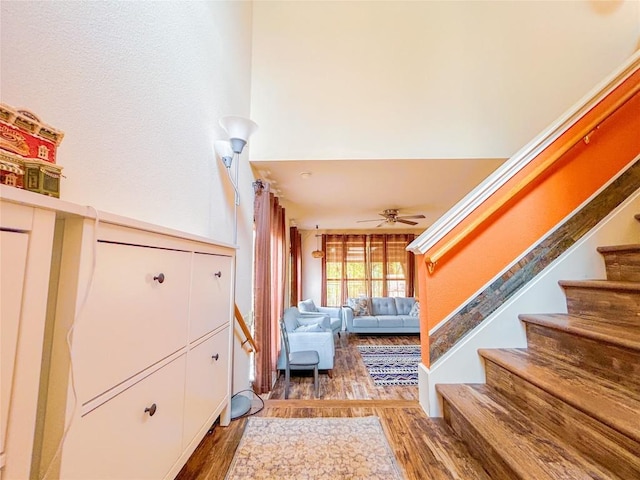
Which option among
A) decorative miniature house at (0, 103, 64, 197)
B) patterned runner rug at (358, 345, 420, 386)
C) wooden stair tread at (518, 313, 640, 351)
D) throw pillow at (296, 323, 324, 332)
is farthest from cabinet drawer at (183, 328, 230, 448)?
patterned runner rug at (358, 345, 420, 386)

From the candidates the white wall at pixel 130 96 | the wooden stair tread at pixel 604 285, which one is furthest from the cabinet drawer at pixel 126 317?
the wooden stair tread at pixel 604 285

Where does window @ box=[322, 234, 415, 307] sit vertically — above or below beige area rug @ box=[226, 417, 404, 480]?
above

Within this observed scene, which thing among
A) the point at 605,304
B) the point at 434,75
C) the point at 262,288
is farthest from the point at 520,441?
the point at 434,75

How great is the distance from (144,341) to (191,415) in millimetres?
484

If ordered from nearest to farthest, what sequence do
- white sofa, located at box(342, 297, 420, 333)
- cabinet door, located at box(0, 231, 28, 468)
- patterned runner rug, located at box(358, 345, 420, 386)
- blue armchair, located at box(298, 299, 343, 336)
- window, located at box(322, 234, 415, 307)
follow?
cabinet door, located at box(0, 231, 28, 468)
patterned runner rug, located at box(358, 345, 420, 386)
blue armchair, located at box(298, 299, 343, 336)
white sofa, located at box(342, 297, 420, 333)
window, located at box(322, 234, 415, 307)

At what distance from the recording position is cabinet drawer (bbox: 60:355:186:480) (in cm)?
60

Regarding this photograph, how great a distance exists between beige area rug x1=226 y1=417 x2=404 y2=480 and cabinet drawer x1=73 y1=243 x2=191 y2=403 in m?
0.70

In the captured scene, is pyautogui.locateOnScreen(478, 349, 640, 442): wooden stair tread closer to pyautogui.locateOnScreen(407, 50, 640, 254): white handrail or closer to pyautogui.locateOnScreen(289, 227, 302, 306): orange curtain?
pyautogui.locateOnScreen(407, 50, 640, 254): white handrail

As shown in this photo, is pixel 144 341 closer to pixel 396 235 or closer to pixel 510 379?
pixel 510 379

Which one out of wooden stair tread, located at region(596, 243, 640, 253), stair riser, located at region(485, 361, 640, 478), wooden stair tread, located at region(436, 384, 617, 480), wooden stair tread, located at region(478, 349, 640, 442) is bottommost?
wooden stair tread, located at region(436, 384, 617, 480)

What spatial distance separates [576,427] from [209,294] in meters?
1.48

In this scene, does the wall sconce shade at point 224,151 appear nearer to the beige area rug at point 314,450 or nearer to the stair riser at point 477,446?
the beige area rug at point 314,450

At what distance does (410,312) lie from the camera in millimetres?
6832

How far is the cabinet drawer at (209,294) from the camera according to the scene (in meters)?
1.15
